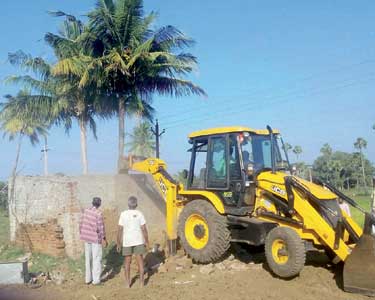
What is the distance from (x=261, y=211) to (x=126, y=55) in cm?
1032

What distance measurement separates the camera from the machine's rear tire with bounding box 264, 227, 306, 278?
7711 millimetres

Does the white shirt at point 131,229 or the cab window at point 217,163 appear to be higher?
the cab window at point 217,163

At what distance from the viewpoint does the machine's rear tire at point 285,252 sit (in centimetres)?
771

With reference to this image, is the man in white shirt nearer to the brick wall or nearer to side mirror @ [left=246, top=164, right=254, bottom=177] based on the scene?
side mirror @ [left=246, top=164, right=254, bottom=177]

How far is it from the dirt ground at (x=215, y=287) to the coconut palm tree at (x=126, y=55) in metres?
8.28

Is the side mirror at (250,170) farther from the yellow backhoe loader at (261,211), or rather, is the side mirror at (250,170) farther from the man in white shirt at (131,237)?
the man in white shirt at (131,237)

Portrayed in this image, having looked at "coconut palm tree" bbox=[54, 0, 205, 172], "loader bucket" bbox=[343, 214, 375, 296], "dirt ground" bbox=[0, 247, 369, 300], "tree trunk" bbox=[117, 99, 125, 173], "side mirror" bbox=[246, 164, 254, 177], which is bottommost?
"dirt ground" bbox=[0, 247, 369, 300]

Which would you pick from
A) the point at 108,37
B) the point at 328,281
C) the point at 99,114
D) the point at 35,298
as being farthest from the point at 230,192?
the point at 99,114

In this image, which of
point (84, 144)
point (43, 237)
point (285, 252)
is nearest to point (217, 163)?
point (285, 252)

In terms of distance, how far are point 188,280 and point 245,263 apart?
143cm

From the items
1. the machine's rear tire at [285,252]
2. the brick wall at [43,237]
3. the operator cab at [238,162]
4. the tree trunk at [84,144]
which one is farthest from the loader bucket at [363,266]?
the tree trunk at [84,144]

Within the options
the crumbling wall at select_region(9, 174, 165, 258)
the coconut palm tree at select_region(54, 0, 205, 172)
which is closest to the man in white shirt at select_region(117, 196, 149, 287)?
the crumbling wall at select_region(9, 174, 165, 258)

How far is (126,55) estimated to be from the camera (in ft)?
57.2

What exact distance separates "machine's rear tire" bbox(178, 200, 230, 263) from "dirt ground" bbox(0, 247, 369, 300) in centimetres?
33
